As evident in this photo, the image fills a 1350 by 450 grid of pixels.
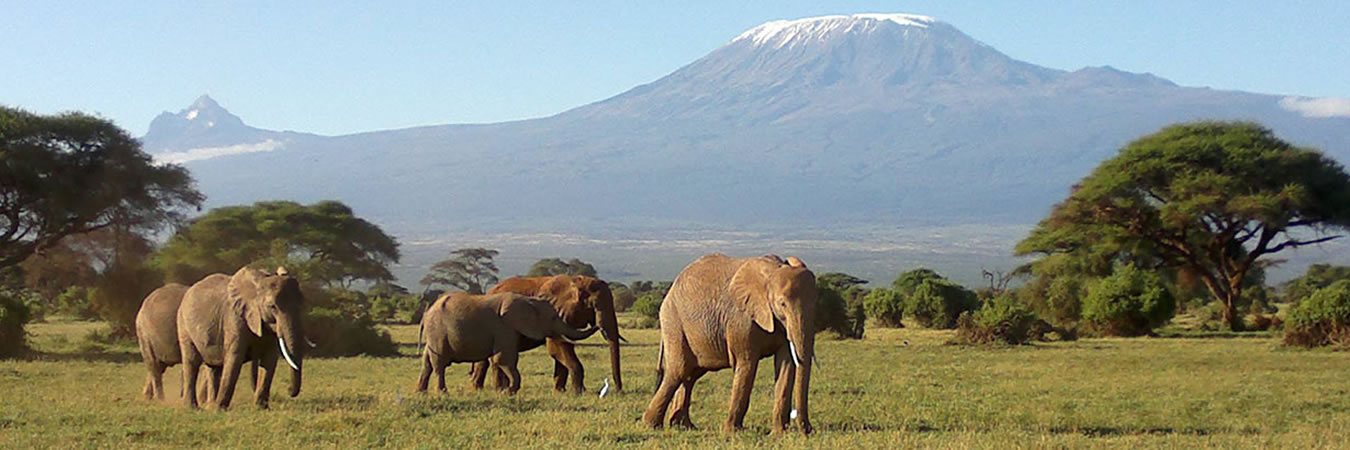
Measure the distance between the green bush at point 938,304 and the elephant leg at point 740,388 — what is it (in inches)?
1145

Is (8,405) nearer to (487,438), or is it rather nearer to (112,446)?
(112,446)

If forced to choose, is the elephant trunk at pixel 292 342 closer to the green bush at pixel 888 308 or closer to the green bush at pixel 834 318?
the green bush at pixel 834 318

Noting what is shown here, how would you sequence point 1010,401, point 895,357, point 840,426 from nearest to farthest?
point 840,426 → point 1010,401 → point 895,357

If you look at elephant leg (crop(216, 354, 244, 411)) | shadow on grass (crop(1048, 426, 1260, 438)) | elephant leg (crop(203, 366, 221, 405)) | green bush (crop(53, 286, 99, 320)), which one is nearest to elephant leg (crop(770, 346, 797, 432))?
shadow on grass (crop(1048, 426, 1260, 438))

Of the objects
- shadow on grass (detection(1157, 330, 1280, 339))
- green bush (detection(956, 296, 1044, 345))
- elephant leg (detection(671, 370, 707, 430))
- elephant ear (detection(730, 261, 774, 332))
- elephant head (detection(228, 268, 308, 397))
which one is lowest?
shadow on grass (detection(1157, 330, 1280, 339))

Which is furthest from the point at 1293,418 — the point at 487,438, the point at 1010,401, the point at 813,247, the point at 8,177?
the point at 813,247

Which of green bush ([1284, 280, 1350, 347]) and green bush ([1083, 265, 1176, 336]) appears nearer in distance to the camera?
green bush ([1284, 280, 1350, 347])

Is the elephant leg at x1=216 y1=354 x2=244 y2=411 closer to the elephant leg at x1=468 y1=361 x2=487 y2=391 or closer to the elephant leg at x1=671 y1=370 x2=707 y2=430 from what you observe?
the elephant leg at x1=468 y1=361 x2=487 y2=391

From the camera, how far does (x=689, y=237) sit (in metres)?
181

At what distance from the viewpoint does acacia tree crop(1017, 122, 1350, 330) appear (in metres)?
42.8

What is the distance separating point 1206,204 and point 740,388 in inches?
→ 1272

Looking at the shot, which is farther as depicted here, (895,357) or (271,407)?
(895,357)

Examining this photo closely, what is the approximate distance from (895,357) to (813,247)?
135 metres

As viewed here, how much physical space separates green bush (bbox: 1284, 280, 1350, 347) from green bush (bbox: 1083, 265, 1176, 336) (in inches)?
247
